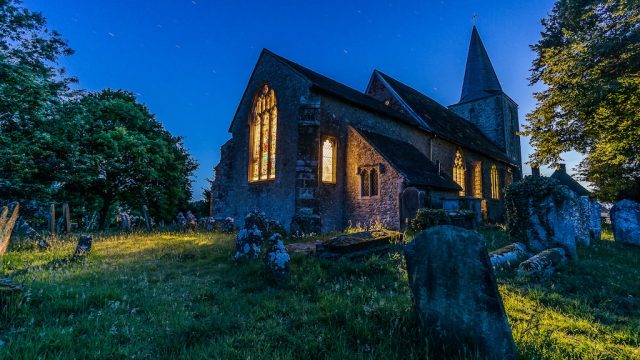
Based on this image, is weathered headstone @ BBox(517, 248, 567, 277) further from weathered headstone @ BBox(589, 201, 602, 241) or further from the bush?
weathered headstone @ BBox(589, 201, 602, 241)

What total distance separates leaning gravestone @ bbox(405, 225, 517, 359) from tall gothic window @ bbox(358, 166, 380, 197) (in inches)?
428

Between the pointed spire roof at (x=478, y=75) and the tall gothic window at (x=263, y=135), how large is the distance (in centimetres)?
2532

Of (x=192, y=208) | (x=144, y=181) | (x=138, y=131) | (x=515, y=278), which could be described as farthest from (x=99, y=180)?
(x=515, y=278)

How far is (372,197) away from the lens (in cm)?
1371

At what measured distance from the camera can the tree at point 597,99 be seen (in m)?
11.7

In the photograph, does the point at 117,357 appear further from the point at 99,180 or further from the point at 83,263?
the point at 99,180

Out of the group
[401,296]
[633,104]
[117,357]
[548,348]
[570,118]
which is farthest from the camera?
[570,118]

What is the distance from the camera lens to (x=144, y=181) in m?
20.0

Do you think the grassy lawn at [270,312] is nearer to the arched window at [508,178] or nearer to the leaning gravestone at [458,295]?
the leaning gravestone at [458,295]

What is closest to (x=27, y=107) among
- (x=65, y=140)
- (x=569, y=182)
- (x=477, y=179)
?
(x=65, y=140)

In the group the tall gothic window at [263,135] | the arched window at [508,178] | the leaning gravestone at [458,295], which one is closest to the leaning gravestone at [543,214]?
the leaning gravestone at [458,295]

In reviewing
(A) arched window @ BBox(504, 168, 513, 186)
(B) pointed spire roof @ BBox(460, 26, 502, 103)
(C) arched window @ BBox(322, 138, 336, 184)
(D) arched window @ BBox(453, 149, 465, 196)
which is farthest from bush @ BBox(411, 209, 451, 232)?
(B) pointed spire roof @ BBox(460, 26, 502, 103)

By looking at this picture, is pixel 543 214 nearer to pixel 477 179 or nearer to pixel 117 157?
pixel 477 179

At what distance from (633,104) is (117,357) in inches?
697
